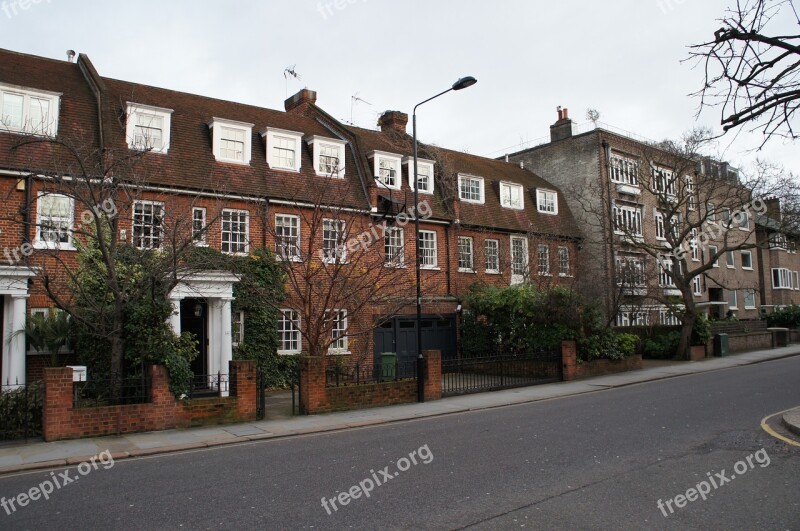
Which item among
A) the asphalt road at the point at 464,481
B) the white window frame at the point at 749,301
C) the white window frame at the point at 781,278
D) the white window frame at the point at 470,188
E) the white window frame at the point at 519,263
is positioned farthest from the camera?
the white window frame at the point at 781,278

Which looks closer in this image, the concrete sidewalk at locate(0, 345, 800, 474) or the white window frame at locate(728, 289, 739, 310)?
the concrete sidewalk at locate(0, 345, 800, 474)

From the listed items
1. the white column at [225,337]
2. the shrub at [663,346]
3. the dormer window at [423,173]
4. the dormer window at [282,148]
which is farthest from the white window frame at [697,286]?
the white column at [225,337]

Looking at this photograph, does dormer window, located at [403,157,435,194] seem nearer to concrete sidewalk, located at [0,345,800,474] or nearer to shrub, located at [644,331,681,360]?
concrete sidewalk, located at [0,345,800,474]

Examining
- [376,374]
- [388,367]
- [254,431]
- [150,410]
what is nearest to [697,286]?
[388,367]

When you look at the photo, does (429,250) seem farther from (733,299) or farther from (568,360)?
(733,299)

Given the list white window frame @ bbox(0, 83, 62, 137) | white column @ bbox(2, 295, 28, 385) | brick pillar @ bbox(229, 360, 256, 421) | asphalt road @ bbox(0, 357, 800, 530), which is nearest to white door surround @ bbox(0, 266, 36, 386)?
white column @ bbox(2, 295, 28, 385)

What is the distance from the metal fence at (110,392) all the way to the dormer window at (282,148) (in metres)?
10.7

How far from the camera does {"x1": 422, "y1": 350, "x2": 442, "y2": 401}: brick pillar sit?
56.2 feet

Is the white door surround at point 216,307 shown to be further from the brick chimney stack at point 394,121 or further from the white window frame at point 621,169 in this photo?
the white window frame at point 621,169

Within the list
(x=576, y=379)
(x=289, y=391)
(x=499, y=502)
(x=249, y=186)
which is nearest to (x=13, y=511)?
A: (x=499, y=502)

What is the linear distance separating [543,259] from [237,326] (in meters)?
15.0

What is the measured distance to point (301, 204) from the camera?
20391 millimetres

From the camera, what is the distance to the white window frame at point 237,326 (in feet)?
61.9

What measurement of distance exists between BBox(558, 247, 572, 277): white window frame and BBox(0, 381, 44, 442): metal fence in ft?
73.9
